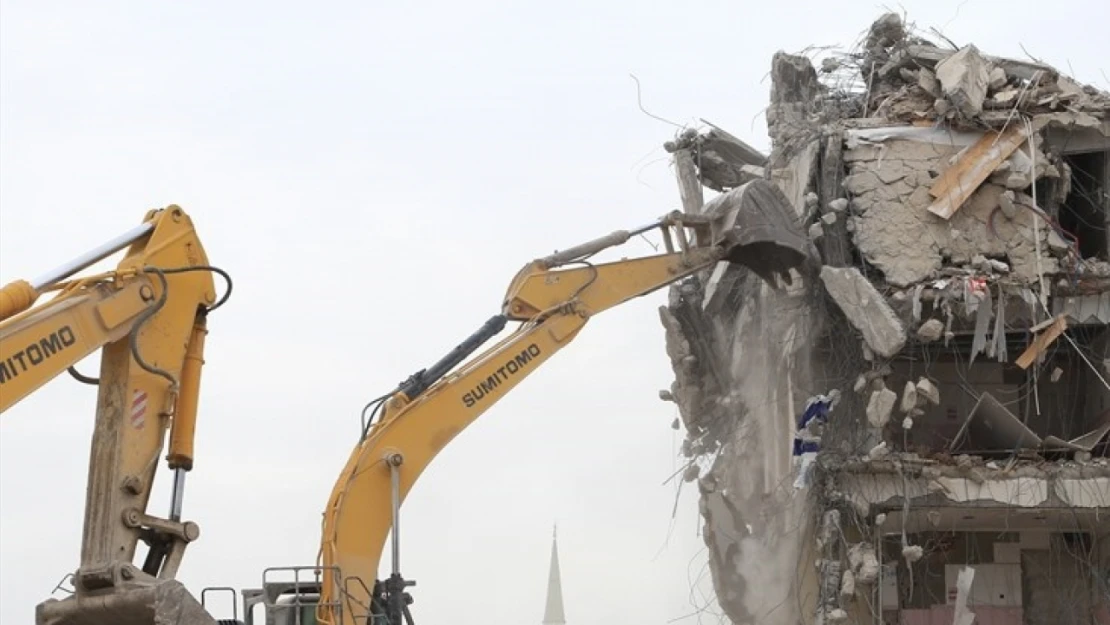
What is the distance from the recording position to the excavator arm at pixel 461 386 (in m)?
12.6

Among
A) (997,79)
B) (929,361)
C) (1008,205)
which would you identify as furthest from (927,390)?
(997,79)

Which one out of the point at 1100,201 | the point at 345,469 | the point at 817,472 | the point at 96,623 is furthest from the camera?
the point at 1100,201

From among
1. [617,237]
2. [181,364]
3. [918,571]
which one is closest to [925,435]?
[918,571]

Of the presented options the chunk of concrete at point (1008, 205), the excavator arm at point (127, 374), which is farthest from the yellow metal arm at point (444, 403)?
the chunk of concrete at point (1008, 205)

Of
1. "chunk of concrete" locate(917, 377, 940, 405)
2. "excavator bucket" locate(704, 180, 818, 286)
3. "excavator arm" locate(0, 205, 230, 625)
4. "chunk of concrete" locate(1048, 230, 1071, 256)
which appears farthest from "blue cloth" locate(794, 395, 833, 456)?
"excavator arm" locate(0, 205, 230, 625)

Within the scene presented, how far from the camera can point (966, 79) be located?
20.6m

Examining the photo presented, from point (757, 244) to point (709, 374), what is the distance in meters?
6.35

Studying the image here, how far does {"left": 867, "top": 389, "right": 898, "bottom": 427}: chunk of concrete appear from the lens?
19266mm

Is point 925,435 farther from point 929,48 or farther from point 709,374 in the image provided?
point 929,48

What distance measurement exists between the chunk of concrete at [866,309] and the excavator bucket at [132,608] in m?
10.9

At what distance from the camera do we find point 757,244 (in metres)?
17.7

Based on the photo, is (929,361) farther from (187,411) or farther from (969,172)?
(187,411)

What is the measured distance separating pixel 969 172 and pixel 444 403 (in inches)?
371

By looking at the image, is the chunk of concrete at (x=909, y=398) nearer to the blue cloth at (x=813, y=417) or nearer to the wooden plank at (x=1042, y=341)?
the blue cloth at (x=813, y=417)
